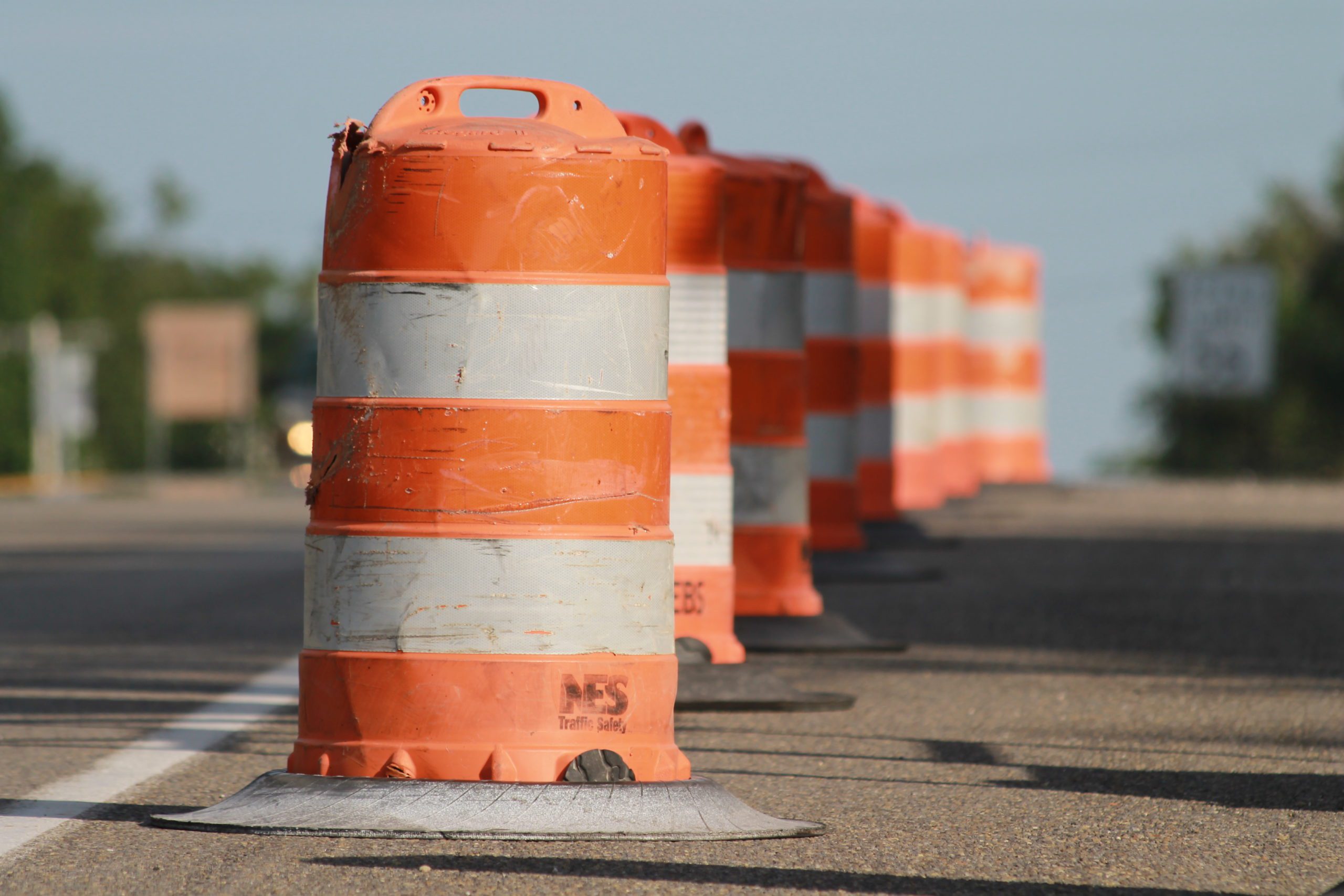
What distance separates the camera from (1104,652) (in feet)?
34.8

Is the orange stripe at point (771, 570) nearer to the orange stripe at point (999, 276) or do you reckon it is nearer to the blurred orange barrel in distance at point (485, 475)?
the blurred orange barrel in distance at point (485, 475)

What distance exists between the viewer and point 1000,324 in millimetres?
29844

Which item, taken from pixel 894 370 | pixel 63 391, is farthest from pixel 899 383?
pixel 63 391

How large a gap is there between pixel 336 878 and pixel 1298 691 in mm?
5174

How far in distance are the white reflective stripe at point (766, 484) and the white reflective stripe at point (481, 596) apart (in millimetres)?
4615

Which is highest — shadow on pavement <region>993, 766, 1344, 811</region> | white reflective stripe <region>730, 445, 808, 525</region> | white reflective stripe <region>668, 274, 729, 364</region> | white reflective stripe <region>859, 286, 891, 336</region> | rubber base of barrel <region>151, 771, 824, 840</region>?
white reflective stripe <region>859, 286, 891, 336</region>

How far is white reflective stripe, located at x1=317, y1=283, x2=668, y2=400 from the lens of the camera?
5734 mm

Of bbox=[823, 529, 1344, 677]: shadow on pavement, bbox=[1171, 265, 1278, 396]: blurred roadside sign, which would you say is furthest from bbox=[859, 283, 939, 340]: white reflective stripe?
bbox=[1171, 265, 1278, 396]: blurred roadside sign

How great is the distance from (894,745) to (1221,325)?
1098 inches

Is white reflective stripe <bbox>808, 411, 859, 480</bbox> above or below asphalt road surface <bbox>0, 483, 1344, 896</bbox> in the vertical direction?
above

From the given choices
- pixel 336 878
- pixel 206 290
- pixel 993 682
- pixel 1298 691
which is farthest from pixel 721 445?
pixel 206 290

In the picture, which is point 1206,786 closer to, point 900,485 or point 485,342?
point 485,342

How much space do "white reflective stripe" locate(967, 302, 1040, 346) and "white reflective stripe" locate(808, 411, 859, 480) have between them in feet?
51.3

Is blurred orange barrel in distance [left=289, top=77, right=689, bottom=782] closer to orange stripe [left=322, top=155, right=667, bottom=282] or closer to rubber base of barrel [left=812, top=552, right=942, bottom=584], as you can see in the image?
orange stripe [left=322, top=155, right=667, bottom=282]
